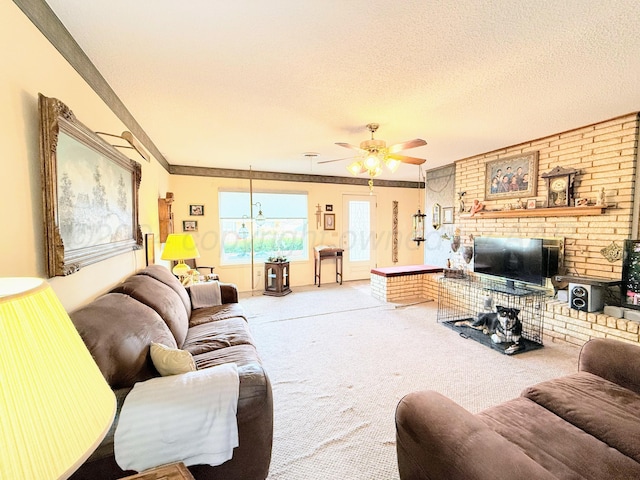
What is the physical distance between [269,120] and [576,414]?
3058 mm

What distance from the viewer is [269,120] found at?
2861 mm

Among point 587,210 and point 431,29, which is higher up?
point 431,29

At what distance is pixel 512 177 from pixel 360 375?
3402mm

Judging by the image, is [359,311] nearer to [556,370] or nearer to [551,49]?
[556,370]

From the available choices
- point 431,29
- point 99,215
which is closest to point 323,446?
point 99,215

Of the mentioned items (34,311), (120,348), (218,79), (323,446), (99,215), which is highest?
(218,79)

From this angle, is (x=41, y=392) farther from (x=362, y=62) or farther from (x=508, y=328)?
(x=508, y=328)

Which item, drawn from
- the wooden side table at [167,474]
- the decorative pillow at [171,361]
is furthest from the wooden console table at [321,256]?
the wooden side table at [167,474]

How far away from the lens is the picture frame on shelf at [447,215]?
16.5 feet

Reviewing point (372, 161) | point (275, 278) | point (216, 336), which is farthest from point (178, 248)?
point (372, 161)

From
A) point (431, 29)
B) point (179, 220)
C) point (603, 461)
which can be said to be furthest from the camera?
point (179, 220)

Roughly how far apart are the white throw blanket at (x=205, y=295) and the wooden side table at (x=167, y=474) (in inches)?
89.8

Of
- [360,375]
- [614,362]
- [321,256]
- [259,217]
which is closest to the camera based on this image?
[614,362]

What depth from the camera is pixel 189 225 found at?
5.30 m
